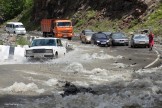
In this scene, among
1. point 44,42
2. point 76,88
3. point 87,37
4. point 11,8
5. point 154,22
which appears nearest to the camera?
point 76,88

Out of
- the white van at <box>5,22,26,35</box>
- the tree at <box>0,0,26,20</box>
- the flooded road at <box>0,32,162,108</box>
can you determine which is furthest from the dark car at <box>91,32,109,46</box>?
the tree at <box>0,0,26,20</box>

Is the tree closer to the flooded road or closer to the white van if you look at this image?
the white van

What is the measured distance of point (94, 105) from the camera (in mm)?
11125

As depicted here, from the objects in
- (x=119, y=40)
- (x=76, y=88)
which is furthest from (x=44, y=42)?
(x=119, y=40)

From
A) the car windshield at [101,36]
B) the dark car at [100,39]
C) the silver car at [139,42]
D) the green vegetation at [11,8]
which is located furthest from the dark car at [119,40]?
the green vegetation at [11,8]

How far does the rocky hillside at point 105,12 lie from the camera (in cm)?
6456

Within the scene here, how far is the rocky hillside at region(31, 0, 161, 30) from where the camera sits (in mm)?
64562

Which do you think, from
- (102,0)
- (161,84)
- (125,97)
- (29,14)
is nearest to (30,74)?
(161,84)

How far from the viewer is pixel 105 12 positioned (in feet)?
232

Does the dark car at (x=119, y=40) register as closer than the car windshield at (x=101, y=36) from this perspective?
Yes

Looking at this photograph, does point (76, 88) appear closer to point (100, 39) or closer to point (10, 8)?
point (100, 39)

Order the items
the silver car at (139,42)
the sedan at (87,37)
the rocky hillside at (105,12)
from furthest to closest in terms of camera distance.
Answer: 1. the rocky hillside at (105,12)
2. the sedan at (87,37)
3. the silver car at (139,42)

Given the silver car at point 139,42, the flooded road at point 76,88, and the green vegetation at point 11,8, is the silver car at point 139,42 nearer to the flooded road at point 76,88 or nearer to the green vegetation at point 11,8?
the flooded road at point 76,88

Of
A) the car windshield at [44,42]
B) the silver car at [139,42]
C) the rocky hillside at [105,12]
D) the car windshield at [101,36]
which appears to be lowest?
the silver car at [139,42]
